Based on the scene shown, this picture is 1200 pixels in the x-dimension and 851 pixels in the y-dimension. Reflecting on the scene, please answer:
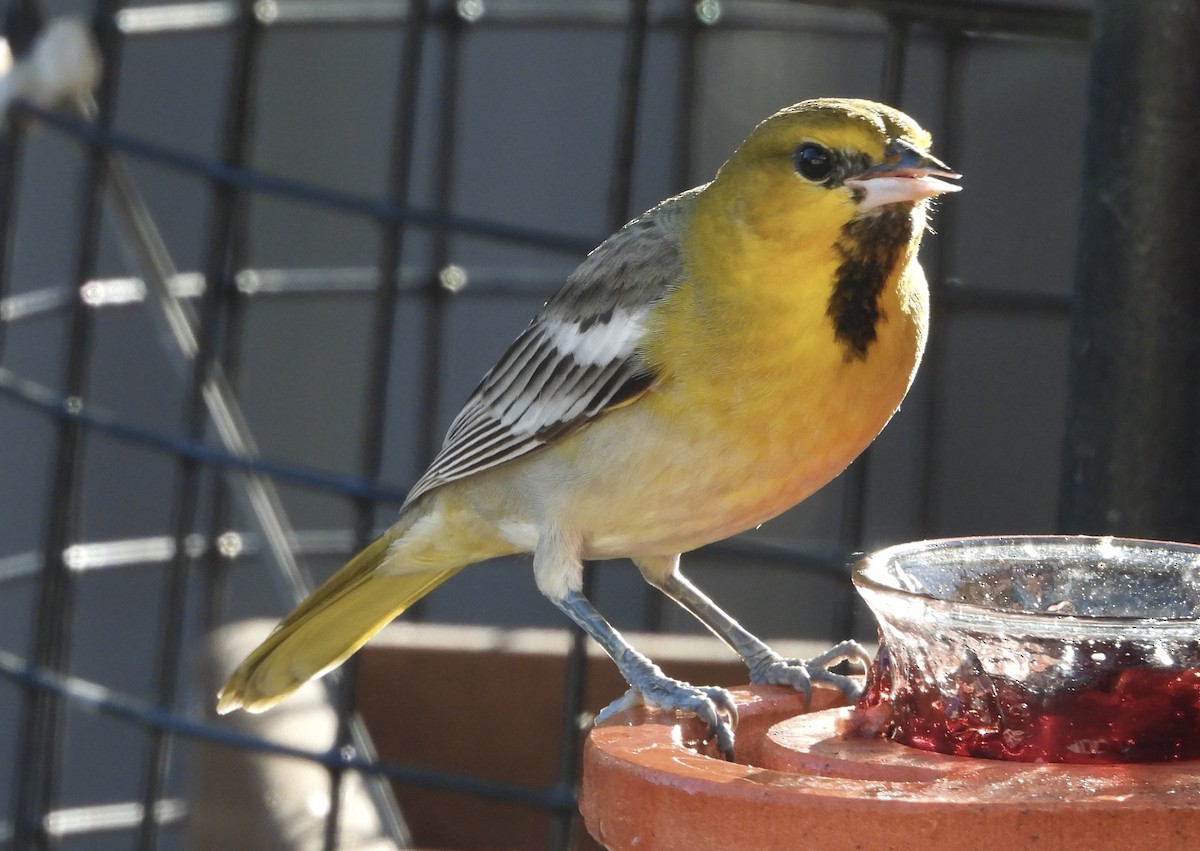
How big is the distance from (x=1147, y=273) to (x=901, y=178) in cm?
29

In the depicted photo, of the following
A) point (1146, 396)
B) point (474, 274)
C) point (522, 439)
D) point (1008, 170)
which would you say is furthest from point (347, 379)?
point (1146, 396)

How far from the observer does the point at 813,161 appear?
210 cm

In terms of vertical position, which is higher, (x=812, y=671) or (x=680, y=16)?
(x=680, y=16)

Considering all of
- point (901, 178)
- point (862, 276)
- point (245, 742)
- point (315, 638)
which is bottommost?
point (245, 742)

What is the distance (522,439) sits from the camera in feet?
7.97

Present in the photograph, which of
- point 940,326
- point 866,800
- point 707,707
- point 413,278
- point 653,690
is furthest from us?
point 413,278

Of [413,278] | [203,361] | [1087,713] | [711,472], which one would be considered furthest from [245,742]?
[413,278]

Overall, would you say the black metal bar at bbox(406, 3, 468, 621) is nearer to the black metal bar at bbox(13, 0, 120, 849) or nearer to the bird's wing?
the black metal bar at bbox(13, 0, 120, 849)

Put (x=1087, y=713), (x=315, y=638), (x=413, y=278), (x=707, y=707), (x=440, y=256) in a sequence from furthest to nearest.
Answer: (x=413, y=278), (x=440, y=256), (x=315, y=638), (x=707, y=707), (x=1087, y=713)

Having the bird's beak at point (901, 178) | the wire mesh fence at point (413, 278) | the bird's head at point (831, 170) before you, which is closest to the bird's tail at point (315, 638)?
the wire mesh fence at point (413, 278)

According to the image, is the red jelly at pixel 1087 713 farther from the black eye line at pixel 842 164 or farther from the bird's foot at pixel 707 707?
the black eye line at pixel 842 164

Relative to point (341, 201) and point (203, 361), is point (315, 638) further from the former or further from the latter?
point (341, 201)

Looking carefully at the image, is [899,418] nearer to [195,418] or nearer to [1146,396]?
[195,418]

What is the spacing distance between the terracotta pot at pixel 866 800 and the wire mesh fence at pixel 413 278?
1954 millimetres
